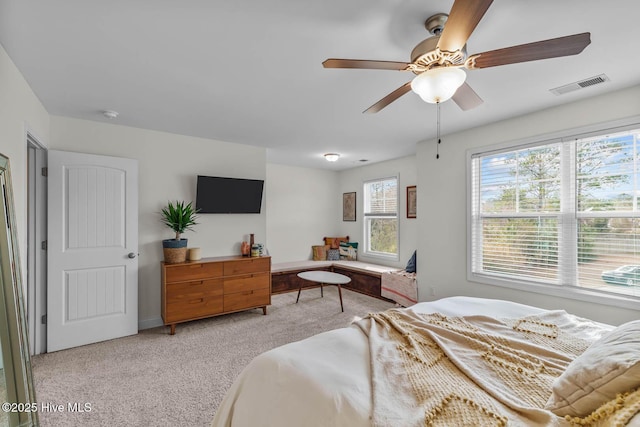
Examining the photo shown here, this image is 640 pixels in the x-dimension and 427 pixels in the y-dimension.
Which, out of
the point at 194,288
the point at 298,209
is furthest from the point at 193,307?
the point at 298,209

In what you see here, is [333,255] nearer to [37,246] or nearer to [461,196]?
[461,196]

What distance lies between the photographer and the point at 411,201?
4965 millimetres

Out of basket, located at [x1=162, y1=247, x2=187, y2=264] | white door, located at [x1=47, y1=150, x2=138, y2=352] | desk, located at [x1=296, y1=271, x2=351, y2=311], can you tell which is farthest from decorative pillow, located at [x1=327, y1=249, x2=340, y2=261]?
white door, located at [x1=47, y1=150, x2=138, y2=352]

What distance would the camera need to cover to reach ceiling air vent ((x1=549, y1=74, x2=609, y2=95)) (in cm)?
225

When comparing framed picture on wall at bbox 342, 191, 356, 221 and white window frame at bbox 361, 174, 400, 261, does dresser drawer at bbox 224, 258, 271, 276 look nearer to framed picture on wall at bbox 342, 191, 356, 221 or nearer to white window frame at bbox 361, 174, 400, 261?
white window frame at bbox 361, 174, 400, 261

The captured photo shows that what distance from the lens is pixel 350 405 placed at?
1.07 meters

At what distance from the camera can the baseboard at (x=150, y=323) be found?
347cm

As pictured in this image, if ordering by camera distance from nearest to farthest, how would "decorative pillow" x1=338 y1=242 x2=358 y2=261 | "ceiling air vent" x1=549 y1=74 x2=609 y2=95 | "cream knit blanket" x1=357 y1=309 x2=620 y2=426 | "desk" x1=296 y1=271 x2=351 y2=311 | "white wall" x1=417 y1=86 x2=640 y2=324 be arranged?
1. "cream knit blanket" x1=357 y1=309 x2=620 y2=426
2. "ceiling air vent" x1=549 y1=74 x2=609 y2=95
3. "white wall" x1=417 y1=86 x2=640 y2=324
4. "desk" x1=296 y1=271 x2=351 y2=311
5. "decorative pillow" x1=338 y1=242 x2=358 y2=261

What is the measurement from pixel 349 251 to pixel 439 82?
15.6 feet

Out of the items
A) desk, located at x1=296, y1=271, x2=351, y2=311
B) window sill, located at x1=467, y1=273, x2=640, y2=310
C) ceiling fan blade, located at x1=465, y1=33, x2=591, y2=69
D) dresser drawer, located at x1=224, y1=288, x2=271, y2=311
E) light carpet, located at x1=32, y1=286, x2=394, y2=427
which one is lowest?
light carpet, located at x1=32, y1=286, x2=394, y2=427

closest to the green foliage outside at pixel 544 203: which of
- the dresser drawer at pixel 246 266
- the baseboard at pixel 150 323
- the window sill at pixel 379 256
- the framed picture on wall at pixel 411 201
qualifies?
the framed picture on wall at pixel 411 201

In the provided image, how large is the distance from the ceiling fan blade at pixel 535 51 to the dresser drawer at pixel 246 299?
3.46 m

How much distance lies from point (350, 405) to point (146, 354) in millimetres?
2632

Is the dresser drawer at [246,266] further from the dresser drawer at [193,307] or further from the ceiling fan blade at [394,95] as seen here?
the ceiling fan blade at [394,95]
